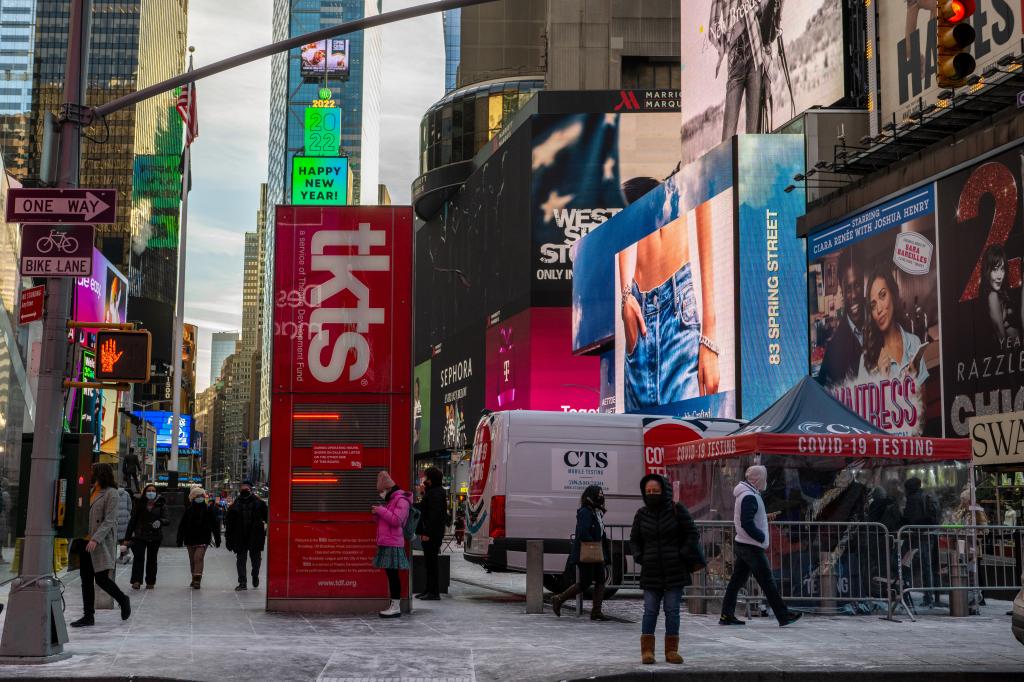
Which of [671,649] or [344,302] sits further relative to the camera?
[344,302]

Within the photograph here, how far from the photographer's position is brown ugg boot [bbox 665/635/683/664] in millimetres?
10695

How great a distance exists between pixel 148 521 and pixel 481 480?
16.5ft

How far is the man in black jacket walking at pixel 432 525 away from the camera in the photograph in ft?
57.9

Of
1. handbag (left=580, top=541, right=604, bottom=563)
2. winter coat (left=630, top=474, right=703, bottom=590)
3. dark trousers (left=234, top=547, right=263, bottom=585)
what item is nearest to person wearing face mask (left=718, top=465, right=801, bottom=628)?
handbag (left=580, top=541, right=604, bottom=563)

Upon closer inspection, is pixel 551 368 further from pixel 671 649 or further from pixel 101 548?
pixel 671 649

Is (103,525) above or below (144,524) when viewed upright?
above

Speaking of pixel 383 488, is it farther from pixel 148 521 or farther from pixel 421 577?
pixel 148 521

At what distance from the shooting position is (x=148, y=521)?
722 inches

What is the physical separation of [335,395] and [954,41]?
8470mm

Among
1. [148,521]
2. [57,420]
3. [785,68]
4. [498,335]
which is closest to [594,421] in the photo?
[148,521]

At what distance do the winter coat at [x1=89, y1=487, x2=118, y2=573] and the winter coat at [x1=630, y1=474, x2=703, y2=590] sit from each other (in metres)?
6.00

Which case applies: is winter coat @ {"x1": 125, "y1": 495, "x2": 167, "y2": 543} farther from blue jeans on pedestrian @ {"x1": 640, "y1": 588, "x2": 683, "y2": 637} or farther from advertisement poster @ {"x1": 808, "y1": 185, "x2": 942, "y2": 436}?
advertisement poster @ {"x1": 808, "y1": 185, "x2": 942, "y2": 436}

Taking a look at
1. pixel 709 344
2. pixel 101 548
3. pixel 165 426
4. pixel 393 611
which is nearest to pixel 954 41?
pixel 393 611

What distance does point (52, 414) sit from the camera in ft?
37.1
